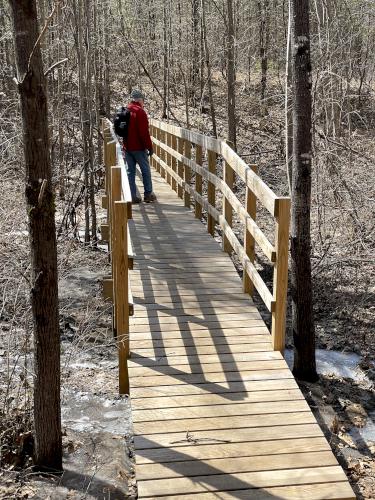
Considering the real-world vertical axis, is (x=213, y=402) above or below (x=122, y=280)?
below

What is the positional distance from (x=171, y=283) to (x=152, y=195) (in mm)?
4380

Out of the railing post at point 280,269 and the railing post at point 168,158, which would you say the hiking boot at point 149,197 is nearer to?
the railing post at point 168,158

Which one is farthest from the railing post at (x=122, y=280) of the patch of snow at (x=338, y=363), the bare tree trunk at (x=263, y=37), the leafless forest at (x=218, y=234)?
the bare tree trunk at (x=263, y=37)

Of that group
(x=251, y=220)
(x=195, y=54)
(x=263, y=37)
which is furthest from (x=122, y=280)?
(x=263, y=37)

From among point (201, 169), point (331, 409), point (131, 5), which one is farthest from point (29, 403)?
point (131, 5)

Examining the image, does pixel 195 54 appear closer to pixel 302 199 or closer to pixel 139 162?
pixel 139 162

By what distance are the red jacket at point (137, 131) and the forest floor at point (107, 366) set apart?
7.09ft

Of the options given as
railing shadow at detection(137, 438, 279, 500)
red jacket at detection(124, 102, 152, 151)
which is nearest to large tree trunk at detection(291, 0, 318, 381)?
railing shadow at detection(137, 438, 279, 500)

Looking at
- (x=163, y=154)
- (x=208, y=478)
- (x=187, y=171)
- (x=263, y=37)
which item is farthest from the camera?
(x=263, y=37)

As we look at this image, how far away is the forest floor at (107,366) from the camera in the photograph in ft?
17.6

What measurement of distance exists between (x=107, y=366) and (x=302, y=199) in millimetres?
3259

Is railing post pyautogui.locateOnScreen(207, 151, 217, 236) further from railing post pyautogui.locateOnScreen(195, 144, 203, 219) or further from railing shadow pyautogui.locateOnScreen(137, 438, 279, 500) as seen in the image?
railing shadow pyautogui.locateOnScreen(137, 438, 279, 500)

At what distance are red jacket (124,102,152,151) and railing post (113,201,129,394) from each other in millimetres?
4829

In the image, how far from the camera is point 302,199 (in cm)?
664
